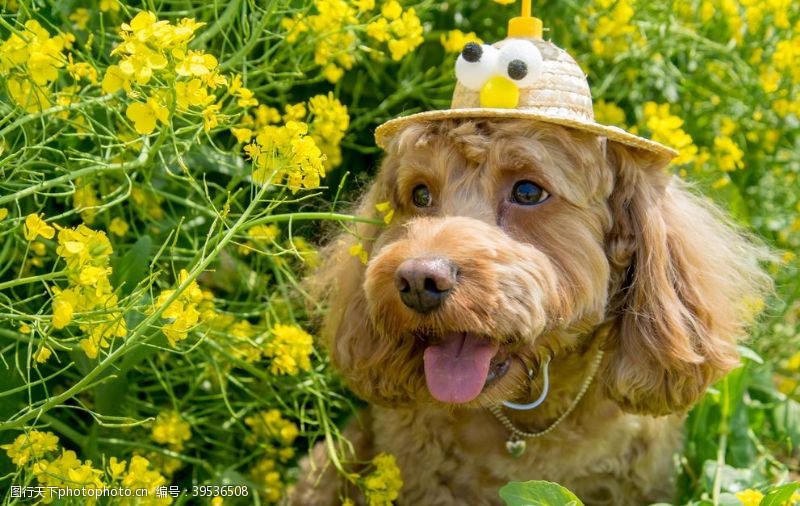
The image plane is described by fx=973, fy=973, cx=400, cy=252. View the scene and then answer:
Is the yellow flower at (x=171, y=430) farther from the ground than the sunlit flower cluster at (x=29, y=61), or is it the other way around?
the sunlit flower cluster at (x=29, y=61)

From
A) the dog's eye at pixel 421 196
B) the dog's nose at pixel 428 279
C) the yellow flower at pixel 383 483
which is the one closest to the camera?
the dog's nose at pixel 428 279

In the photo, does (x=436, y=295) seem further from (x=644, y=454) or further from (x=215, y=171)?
(x=215, y=171)

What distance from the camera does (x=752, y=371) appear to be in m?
3.21

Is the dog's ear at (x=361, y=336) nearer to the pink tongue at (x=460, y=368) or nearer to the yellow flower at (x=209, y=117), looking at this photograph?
the pink tongue at (x=460, y=368)

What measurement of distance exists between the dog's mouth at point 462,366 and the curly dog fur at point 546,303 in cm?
3

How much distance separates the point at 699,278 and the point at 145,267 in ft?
4.45

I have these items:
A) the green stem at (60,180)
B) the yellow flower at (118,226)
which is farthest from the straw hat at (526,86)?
the yellow flower at (118,226)

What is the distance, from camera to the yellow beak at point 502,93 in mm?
2223

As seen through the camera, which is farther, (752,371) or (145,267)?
(752,371)

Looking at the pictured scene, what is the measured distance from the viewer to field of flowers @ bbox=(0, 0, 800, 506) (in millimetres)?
1896

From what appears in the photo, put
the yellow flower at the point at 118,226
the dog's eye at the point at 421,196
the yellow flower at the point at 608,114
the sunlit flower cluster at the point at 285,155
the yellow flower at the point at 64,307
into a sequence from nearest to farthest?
the yellow flower at the point at 64,307
the sunlit flower cluster at the point at 285,155
the dog's eye at the point at 421,196
the yellow flower at the point at 118,226
the yellow flower at the point at 608,114

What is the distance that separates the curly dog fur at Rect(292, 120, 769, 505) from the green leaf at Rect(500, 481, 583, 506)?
28 centimetres

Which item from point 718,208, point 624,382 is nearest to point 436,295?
point 624,382

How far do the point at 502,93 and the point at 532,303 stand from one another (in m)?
0.49
